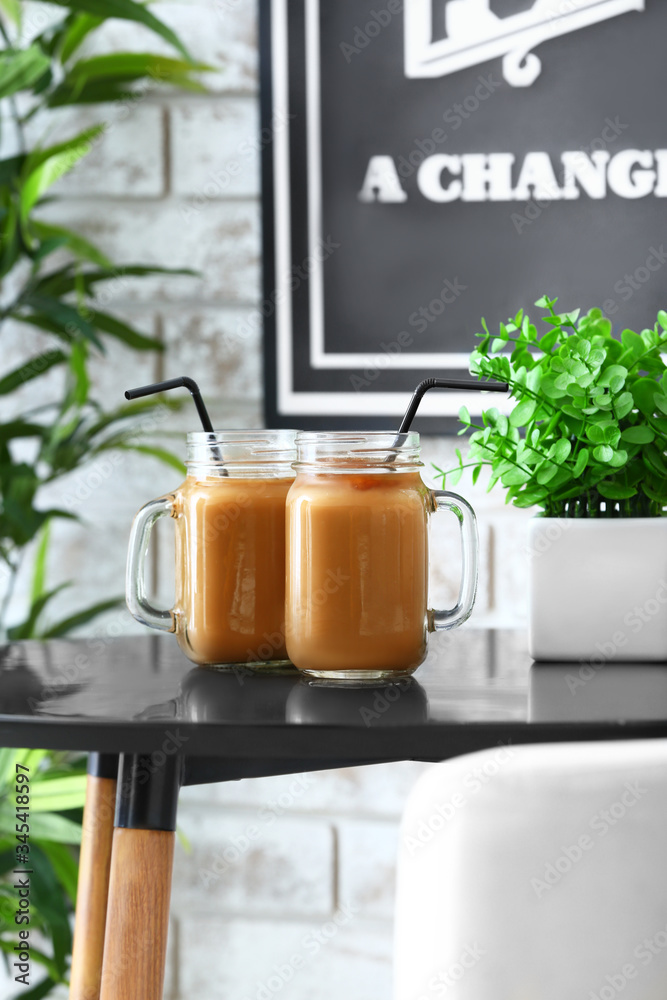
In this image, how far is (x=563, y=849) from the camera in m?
0.44

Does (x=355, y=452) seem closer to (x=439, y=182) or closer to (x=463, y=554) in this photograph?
(x=463, y=554)

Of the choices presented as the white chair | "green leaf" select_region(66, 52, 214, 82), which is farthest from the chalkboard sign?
the white chair

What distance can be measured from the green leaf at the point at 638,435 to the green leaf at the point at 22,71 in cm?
86

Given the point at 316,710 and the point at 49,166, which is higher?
the point at 49,166

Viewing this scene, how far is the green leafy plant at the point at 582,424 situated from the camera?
0.82 meters

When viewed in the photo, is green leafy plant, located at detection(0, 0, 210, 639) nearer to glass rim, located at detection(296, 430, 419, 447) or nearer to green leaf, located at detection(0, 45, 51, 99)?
green leaf, located at detection(0, 45, 51, 99)

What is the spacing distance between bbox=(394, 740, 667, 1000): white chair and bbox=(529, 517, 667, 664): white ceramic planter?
0.41 metres

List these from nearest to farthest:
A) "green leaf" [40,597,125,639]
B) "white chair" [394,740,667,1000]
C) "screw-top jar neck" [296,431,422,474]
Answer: "white chair" [394,740,667,1000] < "screw-top jar neck" [296,431,422,474] < "green leaf" [40,597,125,639]

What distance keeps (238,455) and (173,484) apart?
0.67 metres

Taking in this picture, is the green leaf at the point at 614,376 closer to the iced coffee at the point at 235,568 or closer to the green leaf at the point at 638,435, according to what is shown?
the green leaf at the point at 638,435

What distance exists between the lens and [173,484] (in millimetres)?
1472

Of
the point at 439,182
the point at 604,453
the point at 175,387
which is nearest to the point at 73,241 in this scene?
the point at 439,182

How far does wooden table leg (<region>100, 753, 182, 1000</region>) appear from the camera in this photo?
2.29 feet

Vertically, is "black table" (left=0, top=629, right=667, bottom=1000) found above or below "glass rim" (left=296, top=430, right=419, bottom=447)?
below
